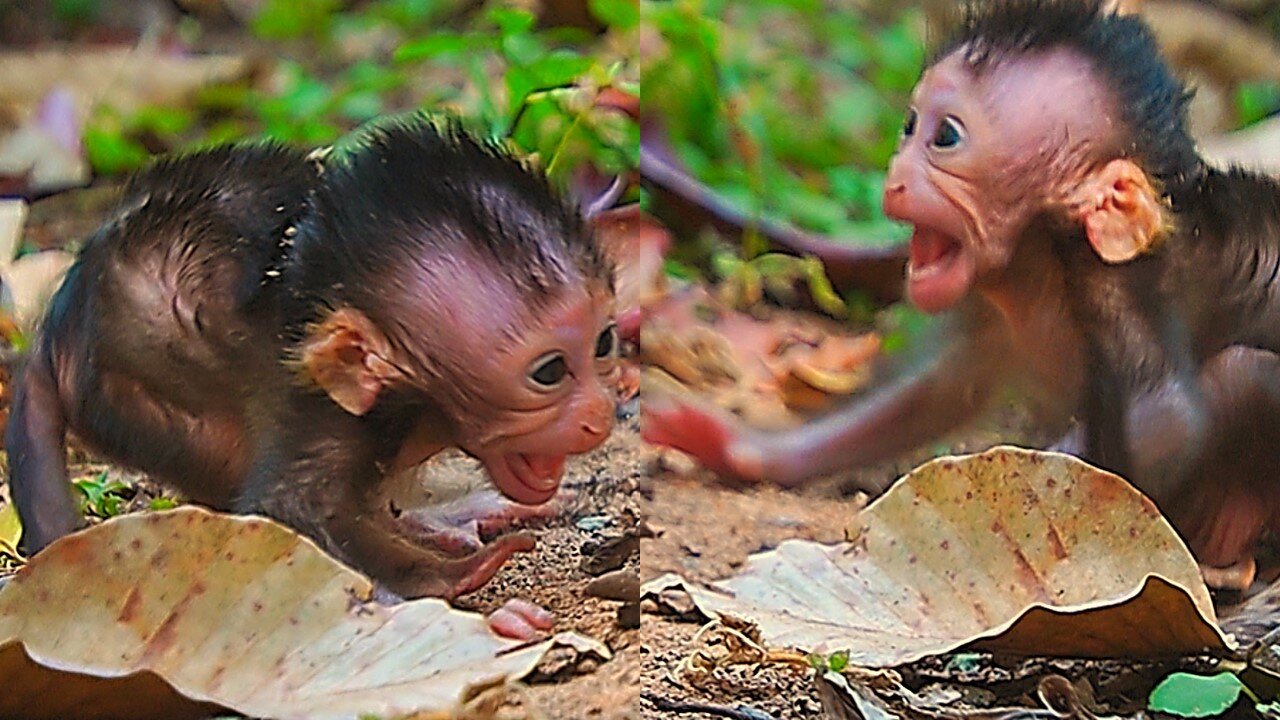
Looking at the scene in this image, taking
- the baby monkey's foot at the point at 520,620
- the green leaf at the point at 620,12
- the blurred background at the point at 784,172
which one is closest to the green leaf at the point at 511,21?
the blurred background at the point at 784,172

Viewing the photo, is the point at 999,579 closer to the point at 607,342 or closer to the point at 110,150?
the point at 607,342

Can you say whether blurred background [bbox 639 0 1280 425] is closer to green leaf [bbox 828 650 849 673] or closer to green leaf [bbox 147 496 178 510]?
green leaf [bbox 147 496 178 510]

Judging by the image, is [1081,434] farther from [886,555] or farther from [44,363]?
[44,363]

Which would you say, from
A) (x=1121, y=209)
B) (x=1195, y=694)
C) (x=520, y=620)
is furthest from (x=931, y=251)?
(x=520, y=620)

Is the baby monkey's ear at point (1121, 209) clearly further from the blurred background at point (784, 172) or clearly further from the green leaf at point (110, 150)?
the green leaf at point (110, 150)

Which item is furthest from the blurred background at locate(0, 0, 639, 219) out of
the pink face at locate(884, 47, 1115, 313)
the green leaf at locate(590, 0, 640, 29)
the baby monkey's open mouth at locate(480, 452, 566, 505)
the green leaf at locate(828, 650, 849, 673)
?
the green leaf at locate(828, 650, 849, 673)

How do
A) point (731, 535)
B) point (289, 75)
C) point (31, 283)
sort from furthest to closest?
point (289, 75)
point (31, 283)
point (731, 535)
